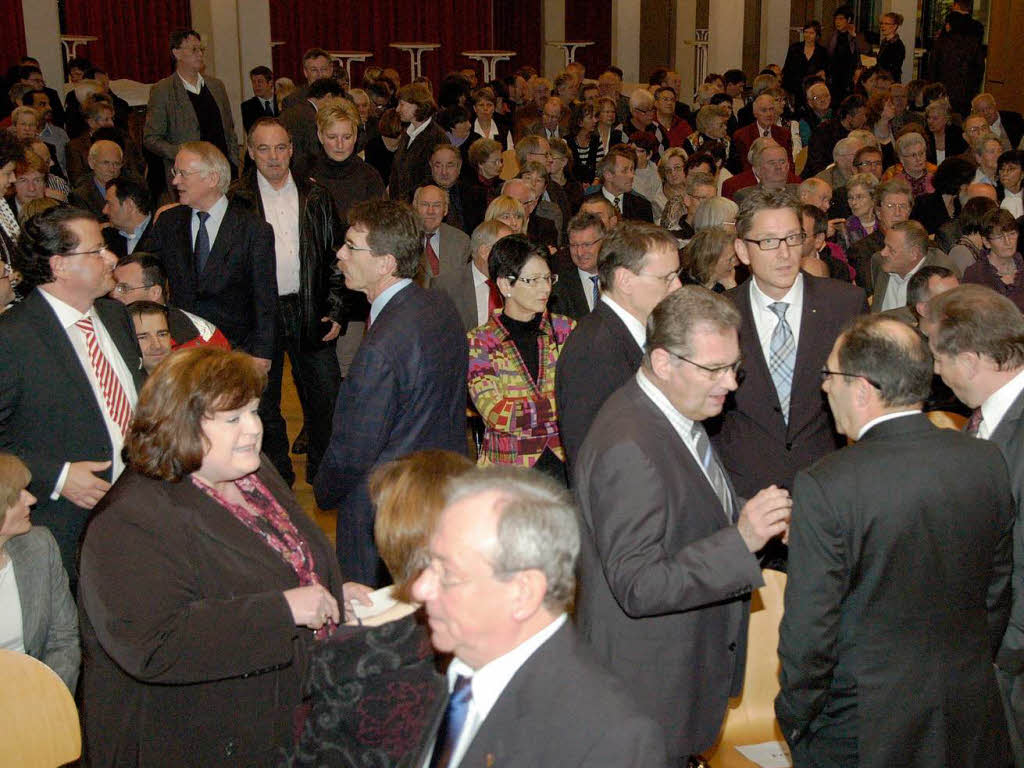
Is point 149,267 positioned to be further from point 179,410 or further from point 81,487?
point 179,410

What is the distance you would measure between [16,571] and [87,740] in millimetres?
776

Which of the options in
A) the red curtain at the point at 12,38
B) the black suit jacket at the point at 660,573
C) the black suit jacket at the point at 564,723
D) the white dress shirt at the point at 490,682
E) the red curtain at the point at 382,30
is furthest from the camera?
the red curtain at the point at 382,30

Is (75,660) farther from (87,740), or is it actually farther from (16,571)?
(87,740)

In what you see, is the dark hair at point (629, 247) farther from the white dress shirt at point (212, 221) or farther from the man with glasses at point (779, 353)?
the white dress shirt at point (212, 221)

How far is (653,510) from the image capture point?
8.61 ft

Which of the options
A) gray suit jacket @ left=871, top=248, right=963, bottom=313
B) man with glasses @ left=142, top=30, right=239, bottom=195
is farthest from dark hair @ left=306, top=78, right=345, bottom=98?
gray suit jacket @ left=871, top=248, right=963, bottom=313

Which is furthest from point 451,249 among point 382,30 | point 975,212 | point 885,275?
point 382,30

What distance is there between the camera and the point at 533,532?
1828 mm

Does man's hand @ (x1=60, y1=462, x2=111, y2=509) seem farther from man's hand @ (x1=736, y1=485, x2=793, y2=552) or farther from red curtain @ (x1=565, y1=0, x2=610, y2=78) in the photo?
red curtain @ (x1=565, y1=0, x2=610, y2=78)

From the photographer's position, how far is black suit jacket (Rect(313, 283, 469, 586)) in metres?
3.57

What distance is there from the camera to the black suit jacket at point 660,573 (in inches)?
103

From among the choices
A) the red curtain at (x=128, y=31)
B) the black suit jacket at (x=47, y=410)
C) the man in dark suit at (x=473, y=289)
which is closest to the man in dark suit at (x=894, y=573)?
the black suit jacket at (x=47, y=410)

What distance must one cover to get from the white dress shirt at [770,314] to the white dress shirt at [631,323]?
44 cm

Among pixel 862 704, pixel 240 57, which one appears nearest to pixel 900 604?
pixel 862 704
